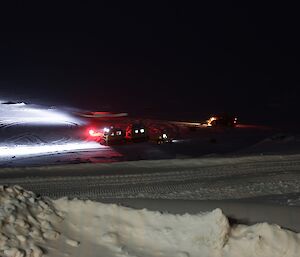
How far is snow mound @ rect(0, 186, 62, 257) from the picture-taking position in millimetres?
5398

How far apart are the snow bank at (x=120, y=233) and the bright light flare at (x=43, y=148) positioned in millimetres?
29797

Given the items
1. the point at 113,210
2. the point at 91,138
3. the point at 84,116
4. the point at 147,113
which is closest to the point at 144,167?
the point at 113,210

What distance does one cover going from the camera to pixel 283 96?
101875 millimetres

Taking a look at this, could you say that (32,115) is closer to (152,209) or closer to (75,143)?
(75,143)

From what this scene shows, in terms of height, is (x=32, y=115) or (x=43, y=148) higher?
(x=32, y=115)

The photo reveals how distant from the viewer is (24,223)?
5828 millimetres

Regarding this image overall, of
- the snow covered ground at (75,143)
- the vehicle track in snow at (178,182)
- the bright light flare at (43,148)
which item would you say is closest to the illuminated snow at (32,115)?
the snow covered ground at (75,143)

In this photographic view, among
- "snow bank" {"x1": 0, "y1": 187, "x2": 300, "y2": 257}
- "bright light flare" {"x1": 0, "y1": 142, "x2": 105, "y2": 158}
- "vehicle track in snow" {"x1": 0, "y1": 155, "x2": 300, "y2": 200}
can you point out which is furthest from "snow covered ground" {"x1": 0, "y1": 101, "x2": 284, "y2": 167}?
"snow bank" {"x1": 0, "y1": 187, "x2": 300, "y2": 257}

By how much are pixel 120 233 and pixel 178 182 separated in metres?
9.03

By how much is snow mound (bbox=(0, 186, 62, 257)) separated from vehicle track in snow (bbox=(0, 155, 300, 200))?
557cm

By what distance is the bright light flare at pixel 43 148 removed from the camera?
36.7 m

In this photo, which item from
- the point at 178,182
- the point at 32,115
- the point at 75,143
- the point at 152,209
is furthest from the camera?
the point at 32,115

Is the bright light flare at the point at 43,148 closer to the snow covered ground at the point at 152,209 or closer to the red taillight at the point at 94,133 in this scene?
the red taillight at the point at 94,133

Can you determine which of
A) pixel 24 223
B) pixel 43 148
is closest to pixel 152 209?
pixel 24 223
